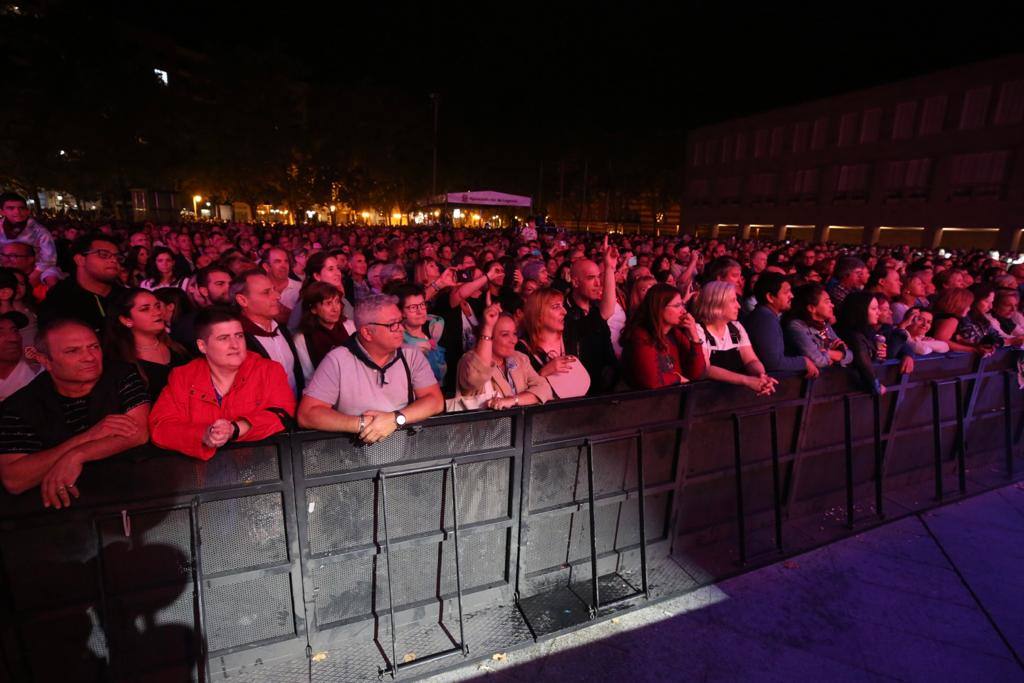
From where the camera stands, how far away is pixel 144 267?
7.74 metres

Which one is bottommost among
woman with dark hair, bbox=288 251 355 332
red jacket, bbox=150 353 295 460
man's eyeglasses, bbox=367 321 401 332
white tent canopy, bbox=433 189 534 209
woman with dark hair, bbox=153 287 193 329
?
red jacket, bbox=150 353 295 460

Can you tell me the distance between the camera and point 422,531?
126 inches

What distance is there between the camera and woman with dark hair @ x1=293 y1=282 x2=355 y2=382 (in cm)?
396

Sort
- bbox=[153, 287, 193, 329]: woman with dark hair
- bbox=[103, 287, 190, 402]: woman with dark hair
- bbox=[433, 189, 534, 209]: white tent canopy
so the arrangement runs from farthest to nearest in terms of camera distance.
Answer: bbox=[433, 189, 534, 209]: white tent canopy, bbox=[153, 287, 193, 329]: woman with dark hair, bbox=[103, 287, 190, 402]: woman with dark hair

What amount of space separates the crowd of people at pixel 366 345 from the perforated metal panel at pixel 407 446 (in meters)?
0.12

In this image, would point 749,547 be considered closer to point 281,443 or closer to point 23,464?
point 281,443

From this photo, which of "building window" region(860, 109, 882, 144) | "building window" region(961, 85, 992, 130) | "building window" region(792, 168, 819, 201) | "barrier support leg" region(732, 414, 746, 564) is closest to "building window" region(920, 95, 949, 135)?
"building window" region(961, 85, 992, 130)

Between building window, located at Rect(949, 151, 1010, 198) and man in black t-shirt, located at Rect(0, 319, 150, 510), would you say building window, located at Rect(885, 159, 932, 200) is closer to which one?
building window, located at Rect(949, 151, 1010, 198)

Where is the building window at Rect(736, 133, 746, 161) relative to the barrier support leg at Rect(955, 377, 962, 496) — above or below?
above

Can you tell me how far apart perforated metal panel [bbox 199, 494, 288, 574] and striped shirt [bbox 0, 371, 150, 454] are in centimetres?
68

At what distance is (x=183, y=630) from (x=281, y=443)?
1183mm

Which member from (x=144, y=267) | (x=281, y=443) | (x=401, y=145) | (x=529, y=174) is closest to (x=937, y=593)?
(x=281, y=443)

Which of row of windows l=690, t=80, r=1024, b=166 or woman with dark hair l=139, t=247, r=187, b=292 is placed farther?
row of windows l=690, t=80, r=1024, b=166

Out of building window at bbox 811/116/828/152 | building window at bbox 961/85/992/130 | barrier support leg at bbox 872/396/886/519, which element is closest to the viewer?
barrier support leg at bbox 872/396/886/519
